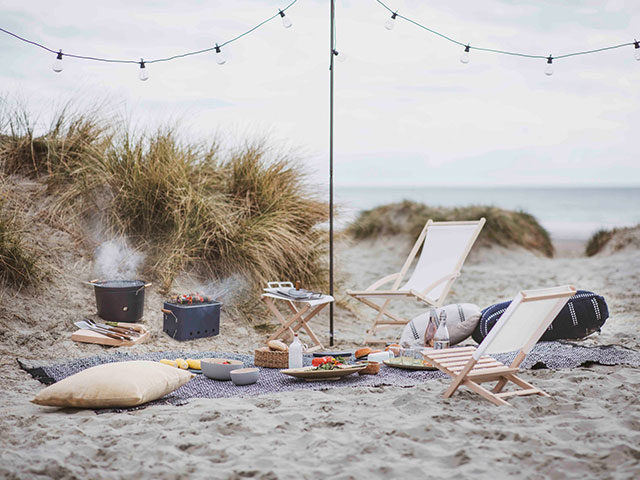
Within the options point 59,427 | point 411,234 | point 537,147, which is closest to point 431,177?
point 537,147

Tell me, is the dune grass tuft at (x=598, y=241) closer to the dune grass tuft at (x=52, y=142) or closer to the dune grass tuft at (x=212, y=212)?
the dune grass tuft at (x=212, y=212)

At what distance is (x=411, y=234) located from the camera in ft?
36.1

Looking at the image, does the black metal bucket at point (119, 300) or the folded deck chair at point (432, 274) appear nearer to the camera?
the black metal bucket at point (119, 300)

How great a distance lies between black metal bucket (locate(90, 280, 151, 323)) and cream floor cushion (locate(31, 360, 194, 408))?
167 cm

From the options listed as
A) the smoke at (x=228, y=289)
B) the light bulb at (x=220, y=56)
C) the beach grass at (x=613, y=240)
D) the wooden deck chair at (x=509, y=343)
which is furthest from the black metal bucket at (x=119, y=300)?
the beach grass at (x=613, y=240)

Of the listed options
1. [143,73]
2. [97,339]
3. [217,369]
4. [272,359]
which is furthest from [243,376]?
[143,73]

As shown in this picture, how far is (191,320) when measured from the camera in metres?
4.81

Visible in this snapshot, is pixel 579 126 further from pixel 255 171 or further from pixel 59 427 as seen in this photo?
pixel 59 427

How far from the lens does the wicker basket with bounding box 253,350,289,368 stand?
3.93 m

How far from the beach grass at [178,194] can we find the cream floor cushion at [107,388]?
227cm

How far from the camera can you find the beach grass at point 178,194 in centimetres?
552

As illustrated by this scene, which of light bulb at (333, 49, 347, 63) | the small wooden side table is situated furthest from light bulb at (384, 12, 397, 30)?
the small wooden side table

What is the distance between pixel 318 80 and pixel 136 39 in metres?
11.1

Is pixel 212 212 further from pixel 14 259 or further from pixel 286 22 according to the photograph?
pixel 286 22
